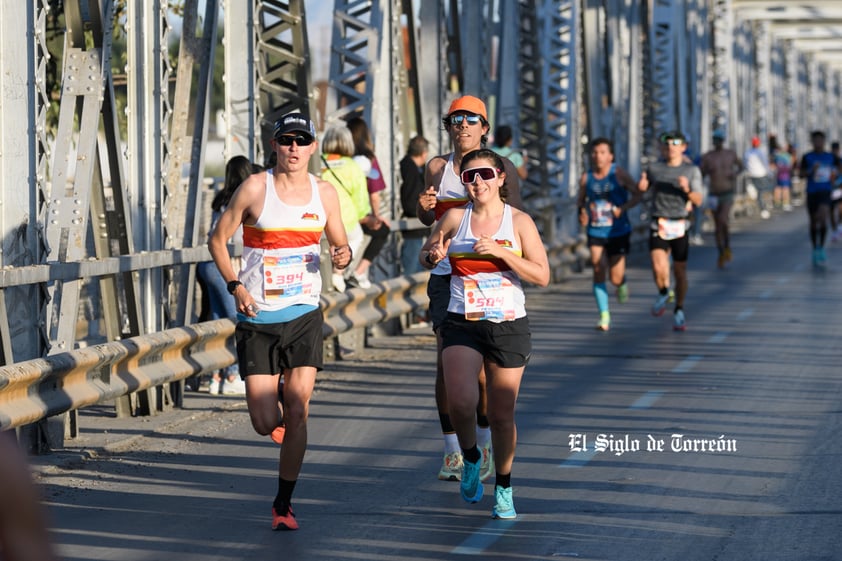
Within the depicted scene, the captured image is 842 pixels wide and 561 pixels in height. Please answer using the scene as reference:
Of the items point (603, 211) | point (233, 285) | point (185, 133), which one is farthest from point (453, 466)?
point (603, 211)

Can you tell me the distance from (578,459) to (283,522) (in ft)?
7.42

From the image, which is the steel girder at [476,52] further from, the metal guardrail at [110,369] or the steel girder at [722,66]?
the steel girder at [722,66]

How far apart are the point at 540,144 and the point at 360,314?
972cm

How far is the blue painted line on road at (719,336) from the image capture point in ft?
50.0

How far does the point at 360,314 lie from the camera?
14156 mm

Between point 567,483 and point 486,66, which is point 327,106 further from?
point 567,483

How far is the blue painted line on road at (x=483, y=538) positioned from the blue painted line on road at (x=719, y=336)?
8083mm

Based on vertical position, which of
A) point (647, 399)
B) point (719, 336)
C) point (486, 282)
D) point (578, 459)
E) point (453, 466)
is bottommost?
point (719, 336)

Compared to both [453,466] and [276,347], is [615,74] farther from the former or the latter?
[276,347]

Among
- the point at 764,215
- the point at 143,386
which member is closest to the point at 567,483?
the point at 143,386

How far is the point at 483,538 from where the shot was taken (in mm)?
7133

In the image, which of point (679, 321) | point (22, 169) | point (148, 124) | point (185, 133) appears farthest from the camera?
point (679, 321)

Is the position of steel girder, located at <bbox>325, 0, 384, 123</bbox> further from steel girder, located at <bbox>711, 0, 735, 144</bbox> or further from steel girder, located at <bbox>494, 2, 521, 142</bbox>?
steel girder, located at <bbox>711, 0, 735, 144</bbox>

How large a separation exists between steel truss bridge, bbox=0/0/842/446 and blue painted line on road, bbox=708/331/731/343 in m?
3.37
